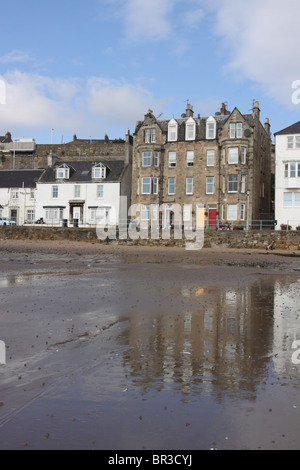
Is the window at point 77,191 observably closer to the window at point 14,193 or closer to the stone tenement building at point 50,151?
the window at point 14,193

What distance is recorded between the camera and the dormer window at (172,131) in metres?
56.9

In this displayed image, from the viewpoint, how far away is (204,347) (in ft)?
28.8

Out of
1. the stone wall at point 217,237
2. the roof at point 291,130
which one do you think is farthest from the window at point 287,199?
the stone wall at point 217,237

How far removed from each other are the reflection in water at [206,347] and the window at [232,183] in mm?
39692

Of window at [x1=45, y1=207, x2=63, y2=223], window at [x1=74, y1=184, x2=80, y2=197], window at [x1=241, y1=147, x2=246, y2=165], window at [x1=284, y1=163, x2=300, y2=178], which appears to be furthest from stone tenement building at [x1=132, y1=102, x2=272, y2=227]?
window at [x1=45, y1=207, x2=63, y2=223]

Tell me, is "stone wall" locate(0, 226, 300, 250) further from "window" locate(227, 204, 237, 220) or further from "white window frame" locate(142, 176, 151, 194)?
"white window frame" locate(142, 176, 151, 194)

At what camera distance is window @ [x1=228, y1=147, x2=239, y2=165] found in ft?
173

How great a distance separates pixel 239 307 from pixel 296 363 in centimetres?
553

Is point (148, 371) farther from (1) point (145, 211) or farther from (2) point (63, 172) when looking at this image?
(2) point (63, 172)

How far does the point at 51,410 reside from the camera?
18.6 ft

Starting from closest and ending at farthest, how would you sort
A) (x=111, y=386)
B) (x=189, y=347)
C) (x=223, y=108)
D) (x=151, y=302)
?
(x=111, y=386) → (x=189, y=347) → (x=151, y=302) → (x=223, y=108)

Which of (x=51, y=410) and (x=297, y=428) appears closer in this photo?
(x=297, y=428)
